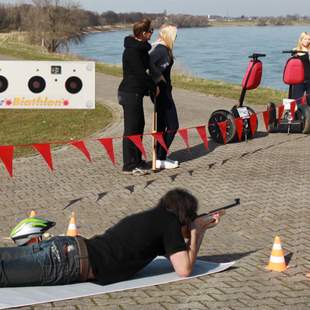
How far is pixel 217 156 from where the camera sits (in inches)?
439

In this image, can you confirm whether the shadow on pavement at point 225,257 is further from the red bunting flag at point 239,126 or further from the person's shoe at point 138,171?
the red bunting flag at point 239,126

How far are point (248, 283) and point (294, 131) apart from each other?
7974 millimetres

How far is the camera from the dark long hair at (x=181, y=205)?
507 cm

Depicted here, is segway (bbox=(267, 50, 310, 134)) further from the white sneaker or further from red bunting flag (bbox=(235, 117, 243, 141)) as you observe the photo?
Answer: the white sneaker

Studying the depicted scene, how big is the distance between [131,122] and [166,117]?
706 millimetres

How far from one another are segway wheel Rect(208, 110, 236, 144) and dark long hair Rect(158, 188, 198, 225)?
6.67m


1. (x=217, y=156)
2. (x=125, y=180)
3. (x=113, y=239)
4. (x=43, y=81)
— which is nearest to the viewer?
(x=113, y=239)

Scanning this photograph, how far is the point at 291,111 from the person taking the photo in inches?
498

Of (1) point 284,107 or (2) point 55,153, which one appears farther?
(1) point 284,107

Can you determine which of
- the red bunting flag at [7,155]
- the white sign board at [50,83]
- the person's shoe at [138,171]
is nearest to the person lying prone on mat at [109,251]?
the red bunting flag at [7,155]

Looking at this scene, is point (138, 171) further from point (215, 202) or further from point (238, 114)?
point (238, 114)

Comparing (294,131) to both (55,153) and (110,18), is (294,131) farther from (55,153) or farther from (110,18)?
(110,18)

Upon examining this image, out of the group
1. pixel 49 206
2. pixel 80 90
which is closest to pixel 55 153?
pixel 80 90

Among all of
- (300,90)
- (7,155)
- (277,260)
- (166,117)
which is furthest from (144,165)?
(277,260)
